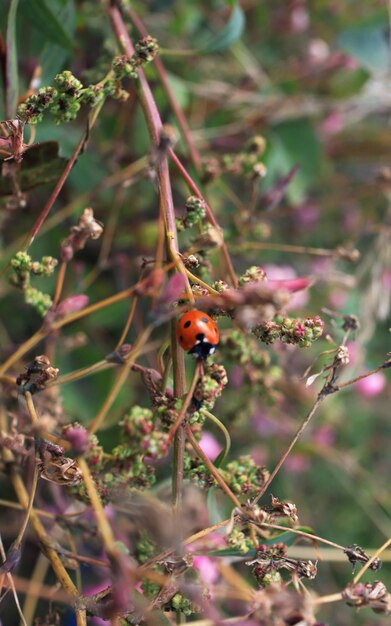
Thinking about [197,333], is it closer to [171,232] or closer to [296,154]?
[171,232]

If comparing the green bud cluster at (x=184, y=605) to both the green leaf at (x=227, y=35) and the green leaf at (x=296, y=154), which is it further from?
the green leaf at (x=296, y=154)

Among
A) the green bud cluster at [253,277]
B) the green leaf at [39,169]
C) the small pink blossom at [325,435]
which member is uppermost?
the green leaf at [39,169]

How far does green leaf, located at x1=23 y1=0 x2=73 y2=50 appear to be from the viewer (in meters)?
0.67

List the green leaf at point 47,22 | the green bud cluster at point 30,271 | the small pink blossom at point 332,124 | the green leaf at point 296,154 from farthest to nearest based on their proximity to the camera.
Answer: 1. the small pink blossom at point 332,124
2. the green leaf at point 296,154
3. the green leaf at point 47,22
4. the green bud cluster at point 30,271

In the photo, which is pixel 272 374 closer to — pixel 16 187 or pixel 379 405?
pixel 16 187

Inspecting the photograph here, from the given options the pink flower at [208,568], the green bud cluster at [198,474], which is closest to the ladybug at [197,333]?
the green bud cluster at [198,474]

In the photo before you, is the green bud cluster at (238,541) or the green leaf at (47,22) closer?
the green bud cluster at (238,541)

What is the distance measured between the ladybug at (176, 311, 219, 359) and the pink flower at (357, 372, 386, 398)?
0.79 meters

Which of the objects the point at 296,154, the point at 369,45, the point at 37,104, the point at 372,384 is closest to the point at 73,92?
the point at 37,104

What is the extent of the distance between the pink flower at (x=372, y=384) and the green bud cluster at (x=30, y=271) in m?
0.76

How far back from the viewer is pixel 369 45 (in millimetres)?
1071

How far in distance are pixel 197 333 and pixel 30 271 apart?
19cm

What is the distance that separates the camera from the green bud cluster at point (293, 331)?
44 cm

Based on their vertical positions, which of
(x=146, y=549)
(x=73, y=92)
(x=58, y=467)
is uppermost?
(x=73, y=92)
